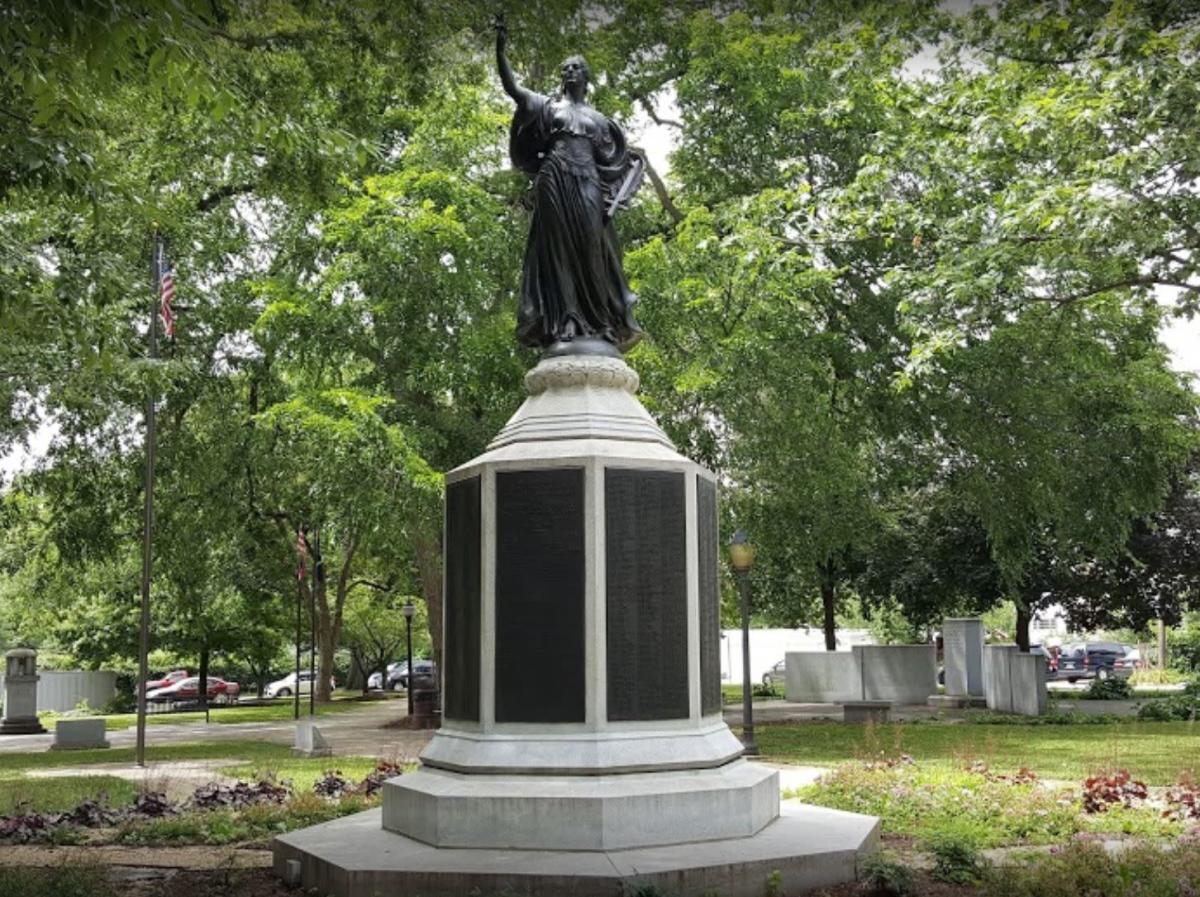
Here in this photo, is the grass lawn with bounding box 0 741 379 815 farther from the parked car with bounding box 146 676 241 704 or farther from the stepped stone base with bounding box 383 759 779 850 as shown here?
the parked car with bounding box 146 676 241 704

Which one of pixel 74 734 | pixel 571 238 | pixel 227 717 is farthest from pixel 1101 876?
pixel 227 717

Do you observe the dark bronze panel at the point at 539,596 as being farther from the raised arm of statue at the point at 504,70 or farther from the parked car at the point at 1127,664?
the parked car at the point at 1127,664

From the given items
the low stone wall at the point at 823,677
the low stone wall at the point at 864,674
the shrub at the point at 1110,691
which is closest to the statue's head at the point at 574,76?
the low stone wall at the point at 864,674

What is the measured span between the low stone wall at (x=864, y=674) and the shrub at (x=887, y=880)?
24535mm

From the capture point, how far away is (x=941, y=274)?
1750 cm

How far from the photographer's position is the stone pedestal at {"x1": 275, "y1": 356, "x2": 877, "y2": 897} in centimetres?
812

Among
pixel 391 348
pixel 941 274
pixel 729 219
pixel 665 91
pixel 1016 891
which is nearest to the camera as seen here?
pixel 1016 891

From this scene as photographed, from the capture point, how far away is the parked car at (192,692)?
51.1 metres

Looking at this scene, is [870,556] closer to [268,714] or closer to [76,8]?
[268,714]

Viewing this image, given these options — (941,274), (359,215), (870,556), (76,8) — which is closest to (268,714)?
(870,556)

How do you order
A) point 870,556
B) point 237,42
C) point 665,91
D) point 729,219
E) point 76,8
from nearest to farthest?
point 76,8
point 237,42
point 729,219
point 665,91
point 870,556

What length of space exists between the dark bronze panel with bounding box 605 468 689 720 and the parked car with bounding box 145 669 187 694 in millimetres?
49586

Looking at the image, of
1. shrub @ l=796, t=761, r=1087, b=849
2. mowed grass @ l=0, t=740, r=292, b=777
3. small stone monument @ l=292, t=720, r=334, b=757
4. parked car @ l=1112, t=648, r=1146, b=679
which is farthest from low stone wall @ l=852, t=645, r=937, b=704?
parked car @ l=1112, t=648, r=1146, b=679

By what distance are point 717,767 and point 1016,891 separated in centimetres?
235
